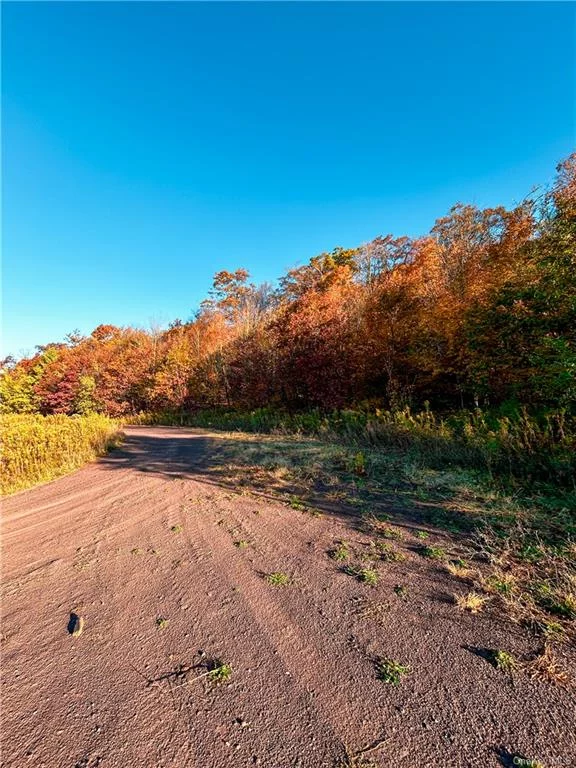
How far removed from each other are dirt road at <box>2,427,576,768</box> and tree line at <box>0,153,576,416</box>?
3.66 metres

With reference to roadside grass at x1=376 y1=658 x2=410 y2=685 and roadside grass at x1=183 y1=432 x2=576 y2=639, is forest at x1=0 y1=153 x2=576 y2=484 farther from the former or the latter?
roadside grass at x1=376 y1=658 x2=410 y2=685

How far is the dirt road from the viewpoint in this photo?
135 cm

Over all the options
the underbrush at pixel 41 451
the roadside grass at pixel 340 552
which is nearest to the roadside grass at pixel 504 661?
the roadside grass at pixel 340 552

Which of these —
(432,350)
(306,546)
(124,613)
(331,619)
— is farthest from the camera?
(432,350)

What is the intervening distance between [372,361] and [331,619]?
916 cm

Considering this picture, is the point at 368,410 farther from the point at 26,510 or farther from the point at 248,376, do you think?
the point at 26,510

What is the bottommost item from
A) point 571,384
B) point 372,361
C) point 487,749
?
→ point 487,749

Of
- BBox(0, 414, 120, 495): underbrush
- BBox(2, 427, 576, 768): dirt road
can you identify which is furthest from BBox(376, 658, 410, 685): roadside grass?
BBox(0, 414, 120, 495): underbrush

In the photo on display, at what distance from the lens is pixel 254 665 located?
1.77 m

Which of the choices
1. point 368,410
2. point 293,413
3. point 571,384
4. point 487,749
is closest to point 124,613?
point 487,749

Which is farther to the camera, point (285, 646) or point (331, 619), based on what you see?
point (331, 619)

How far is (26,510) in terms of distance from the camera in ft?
15.5

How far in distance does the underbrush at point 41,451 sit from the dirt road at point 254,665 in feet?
12.8

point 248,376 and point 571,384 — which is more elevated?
point 248,376
